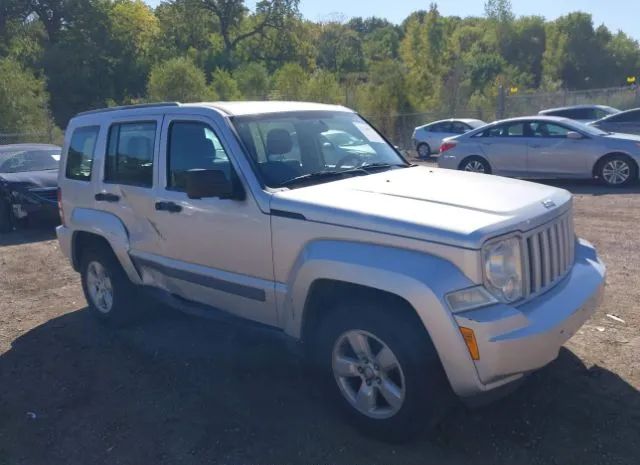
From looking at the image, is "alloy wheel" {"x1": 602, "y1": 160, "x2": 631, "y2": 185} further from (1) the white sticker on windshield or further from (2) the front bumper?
(2) the front bumper

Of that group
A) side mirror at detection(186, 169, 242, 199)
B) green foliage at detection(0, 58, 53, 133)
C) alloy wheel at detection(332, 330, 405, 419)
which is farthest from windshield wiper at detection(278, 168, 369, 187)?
green foliage at detection(0, 58, 53, 133)

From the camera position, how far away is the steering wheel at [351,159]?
4.95 m

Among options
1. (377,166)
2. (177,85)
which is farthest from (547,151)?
(177,85)

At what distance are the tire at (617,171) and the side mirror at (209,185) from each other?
10375mm

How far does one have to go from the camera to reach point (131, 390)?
4.88 metres

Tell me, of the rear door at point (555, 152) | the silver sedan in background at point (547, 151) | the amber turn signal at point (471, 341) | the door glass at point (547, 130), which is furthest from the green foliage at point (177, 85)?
the amber turn signal at point (471, 341)

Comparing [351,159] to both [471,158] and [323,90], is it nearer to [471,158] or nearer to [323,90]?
[471,158]

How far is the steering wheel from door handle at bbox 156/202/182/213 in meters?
1.23

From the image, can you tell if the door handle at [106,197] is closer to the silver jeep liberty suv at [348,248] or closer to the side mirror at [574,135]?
the silver jeep liberty suv at [348,248]

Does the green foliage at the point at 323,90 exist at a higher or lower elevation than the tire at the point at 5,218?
higher

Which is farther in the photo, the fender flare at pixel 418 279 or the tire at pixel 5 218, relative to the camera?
the tire at pixel 5 218

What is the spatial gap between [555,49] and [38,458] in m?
66.6

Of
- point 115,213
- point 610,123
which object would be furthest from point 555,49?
point 115,213

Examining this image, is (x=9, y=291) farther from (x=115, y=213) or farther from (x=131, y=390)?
(x=131, y=390)
